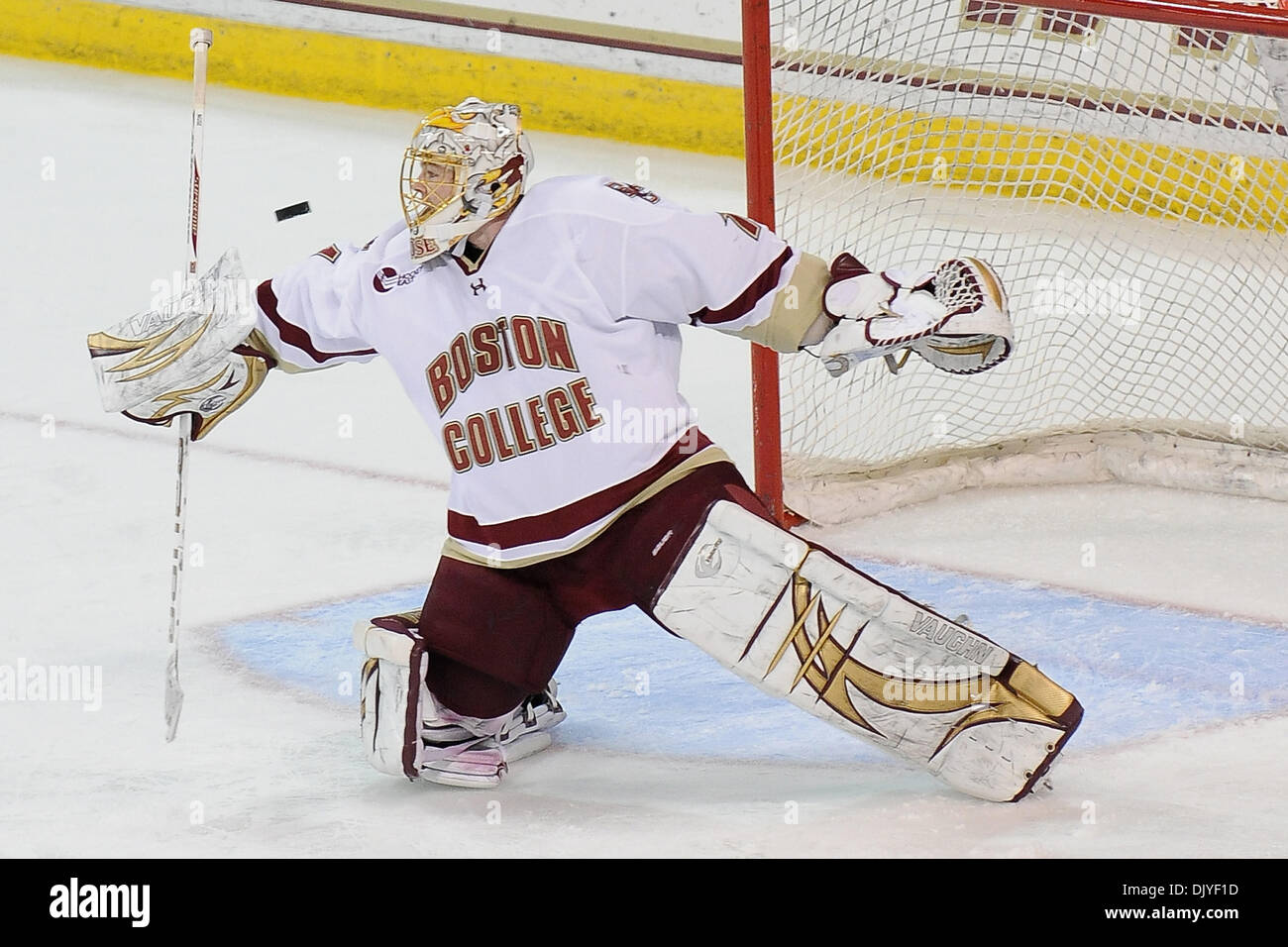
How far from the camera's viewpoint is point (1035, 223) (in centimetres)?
412

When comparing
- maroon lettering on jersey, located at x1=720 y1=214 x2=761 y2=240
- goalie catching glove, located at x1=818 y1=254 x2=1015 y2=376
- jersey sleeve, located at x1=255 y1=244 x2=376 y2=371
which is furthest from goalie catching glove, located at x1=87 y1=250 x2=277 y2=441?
goalie catching glove, located at x1=818 y1=254 x2=1015 y2=376

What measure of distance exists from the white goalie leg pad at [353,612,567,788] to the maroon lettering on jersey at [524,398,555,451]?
32 centimetres

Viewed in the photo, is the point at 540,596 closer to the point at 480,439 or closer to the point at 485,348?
the point at 480,439

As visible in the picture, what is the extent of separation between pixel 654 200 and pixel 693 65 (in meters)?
3.95

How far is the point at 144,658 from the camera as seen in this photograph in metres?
2.99

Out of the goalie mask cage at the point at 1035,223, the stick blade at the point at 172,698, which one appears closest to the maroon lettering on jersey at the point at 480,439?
the stick blade at the point at 172,698

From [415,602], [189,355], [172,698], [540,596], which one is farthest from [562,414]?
[415,602]

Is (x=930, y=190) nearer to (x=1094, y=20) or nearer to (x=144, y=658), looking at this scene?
(x=1094, y=20)

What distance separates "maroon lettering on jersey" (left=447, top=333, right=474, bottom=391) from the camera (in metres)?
2.38

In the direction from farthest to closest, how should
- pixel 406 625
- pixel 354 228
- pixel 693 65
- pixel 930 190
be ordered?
pixel 693 65, pixel 354 228, pixel 930 190, pixel 406 625

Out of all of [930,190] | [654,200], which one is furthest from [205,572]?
[930,190]

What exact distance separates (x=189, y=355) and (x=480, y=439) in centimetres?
47

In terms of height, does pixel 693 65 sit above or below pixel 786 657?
above

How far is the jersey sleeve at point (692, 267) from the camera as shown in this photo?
234 cm
